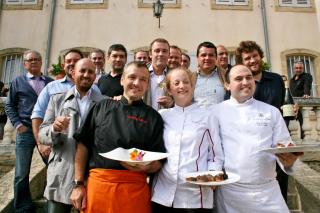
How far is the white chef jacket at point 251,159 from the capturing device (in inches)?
91.0

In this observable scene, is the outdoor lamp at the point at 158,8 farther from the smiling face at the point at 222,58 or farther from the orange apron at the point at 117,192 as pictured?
the orange apron at the point at 117,192

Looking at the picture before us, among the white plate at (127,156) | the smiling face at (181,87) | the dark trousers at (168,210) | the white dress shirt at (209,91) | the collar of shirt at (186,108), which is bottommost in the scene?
the dark trousers at (168,210)

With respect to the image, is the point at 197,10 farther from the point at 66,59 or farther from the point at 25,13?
the point at 66,59

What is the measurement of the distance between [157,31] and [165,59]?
861cm

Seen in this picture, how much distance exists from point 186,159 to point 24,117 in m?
2.25

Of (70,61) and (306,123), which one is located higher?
(70,61)

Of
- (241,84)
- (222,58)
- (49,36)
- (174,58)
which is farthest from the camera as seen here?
(49,36)

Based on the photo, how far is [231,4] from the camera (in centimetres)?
1234

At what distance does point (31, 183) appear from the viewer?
3.73 metres

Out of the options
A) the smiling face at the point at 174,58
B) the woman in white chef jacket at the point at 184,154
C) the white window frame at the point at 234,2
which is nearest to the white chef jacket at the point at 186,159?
the woman in white chef jacket at the point at 184,154

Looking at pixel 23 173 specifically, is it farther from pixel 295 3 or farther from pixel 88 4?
pixel 295 3

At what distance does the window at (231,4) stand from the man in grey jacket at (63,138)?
1029cm

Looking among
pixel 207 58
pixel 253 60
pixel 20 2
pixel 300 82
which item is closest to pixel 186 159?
pixel 253 60

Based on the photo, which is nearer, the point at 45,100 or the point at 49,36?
the point at 45,100
